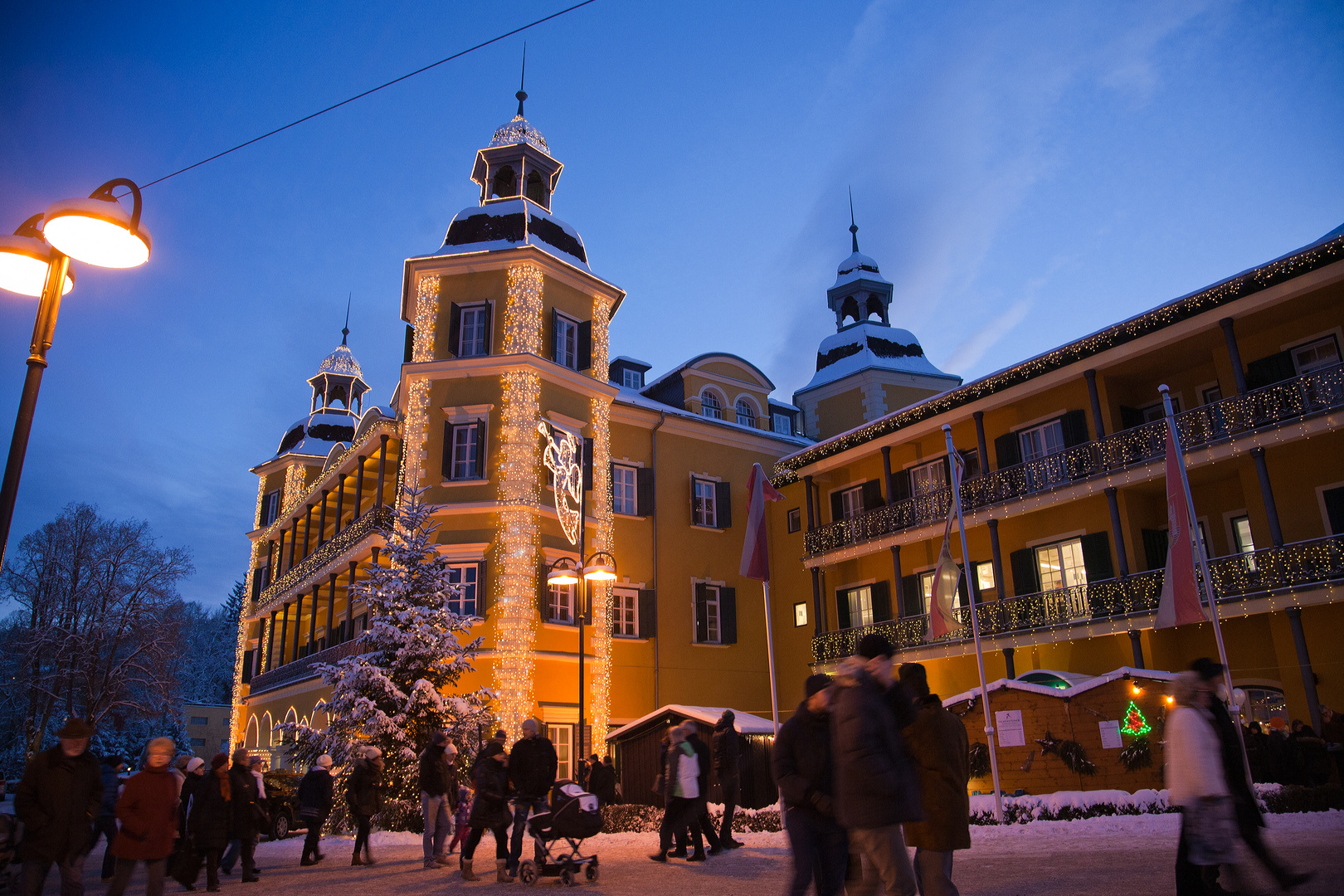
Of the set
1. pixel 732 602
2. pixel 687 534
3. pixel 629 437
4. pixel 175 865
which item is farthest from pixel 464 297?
pixel 175 865

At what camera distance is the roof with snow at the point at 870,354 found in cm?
3512

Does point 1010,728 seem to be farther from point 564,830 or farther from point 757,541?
point 564,830

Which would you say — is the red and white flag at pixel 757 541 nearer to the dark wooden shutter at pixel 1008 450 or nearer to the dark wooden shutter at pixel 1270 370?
the dark wooden shutter at pixel 1008 450

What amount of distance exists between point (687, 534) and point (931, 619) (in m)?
10.9

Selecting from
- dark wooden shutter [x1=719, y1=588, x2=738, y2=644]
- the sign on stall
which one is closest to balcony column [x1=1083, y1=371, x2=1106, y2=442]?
the sign on stall

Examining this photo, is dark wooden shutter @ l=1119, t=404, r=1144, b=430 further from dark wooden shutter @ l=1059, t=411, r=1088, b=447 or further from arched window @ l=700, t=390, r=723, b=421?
arched window @ l=700, t=390, r=723, b=421

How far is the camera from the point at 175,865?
1033 cm

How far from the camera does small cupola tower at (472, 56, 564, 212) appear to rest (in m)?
28.1

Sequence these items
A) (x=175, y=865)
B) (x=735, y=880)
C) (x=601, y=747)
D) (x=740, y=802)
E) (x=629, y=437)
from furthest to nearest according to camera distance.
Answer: (x=629, y=437) < (x=601, y=747) < (x=740, y=802) < (x=175, y=865) < (x=735, y=880)

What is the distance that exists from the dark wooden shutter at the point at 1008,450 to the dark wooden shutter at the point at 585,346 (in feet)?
38.2

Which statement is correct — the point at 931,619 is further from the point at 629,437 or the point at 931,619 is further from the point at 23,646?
the point at 23,646

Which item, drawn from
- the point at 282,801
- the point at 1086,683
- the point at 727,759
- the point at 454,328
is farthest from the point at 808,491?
the point at 727,759

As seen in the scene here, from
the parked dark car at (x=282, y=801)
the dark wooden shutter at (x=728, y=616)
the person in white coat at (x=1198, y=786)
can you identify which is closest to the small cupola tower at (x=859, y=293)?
the dark wooden shutter at (x=728, y=616)

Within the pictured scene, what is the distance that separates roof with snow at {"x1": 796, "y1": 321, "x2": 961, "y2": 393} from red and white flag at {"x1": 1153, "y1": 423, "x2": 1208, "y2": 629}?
1876cm
